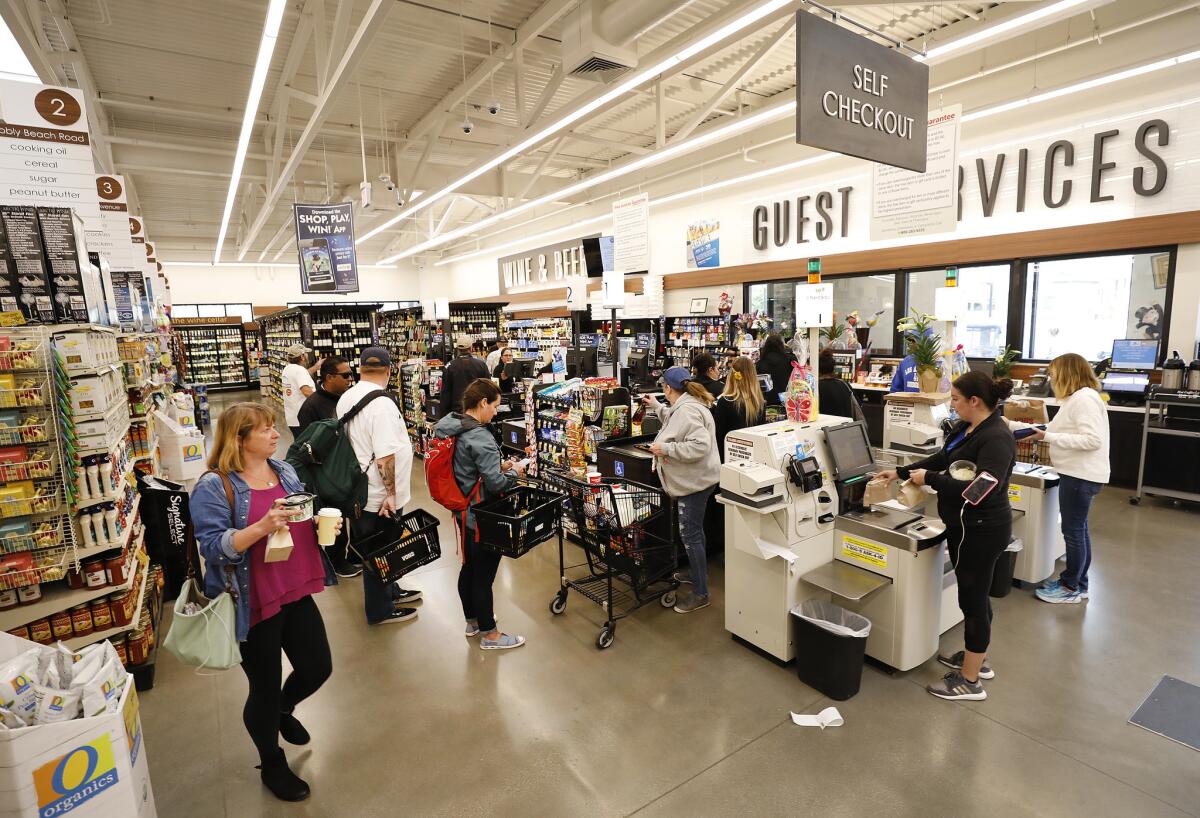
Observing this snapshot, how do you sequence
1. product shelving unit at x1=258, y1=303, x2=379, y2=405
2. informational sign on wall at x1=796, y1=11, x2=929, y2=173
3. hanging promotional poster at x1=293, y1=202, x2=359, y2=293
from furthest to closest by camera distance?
product shelving unit at x1=258, y1=303, x2=379, y2=405 → hanging promotional poster at x1=293, y1=202, x2=359, y2=293 → informational sign on wall at x1=796, y1=11, x2=929, y2=173

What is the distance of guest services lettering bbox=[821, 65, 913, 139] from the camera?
3.29 m

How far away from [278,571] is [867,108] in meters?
3.86

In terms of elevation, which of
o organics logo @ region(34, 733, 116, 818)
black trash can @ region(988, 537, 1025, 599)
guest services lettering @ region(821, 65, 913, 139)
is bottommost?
black trash can @ region(988, 537, 1025, 599)

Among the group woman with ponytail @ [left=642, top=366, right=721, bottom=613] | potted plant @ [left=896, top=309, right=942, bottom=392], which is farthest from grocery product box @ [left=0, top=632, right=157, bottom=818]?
potted plant @ [left=896, top=309, right=942, bottom=392]

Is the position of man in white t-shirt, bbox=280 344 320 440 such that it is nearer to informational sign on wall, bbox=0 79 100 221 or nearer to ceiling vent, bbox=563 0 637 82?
informational sign on wall, bbox=0 79 100 221

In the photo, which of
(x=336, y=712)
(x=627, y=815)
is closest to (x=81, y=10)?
(x=336, y=712)

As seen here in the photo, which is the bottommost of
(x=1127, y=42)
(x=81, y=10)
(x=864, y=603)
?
(x=864, y=603)

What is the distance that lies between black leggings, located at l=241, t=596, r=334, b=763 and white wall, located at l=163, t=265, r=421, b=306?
2137 cm

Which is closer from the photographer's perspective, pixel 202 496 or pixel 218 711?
pixel 202 496

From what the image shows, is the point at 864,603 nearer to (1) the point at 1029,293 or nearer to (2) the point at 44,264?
(2) the point at 44,264

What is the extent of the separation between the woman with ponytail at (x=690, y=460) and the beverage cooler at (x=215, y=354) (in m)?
22.6

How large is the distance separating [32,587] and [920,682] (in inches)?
187

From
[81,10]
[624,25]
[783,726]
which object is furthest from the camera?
[81,10]

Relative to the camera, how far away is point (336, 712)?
3.29 metres
